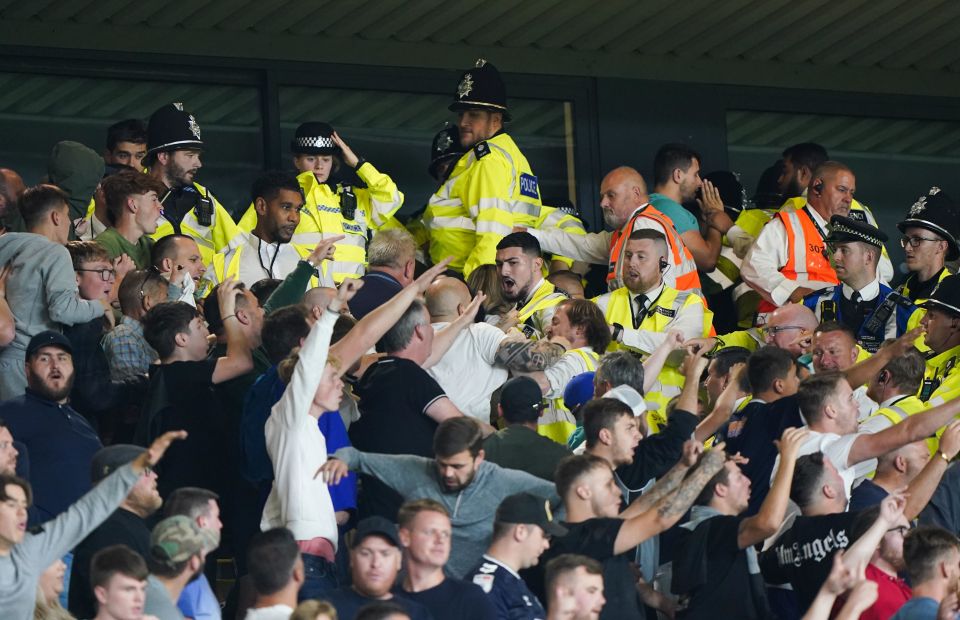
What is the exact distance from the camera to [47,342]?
9016 millimetres

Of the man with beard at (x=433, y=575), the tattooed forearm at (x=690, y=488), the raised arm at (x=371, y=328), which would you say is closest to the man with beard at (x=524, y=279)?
the raised arm at (x=371, y=328)

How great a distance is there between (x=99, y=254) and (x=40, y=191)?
1.42ft

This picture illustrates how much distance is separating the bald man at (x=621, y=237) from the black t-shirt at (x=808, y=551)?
3.56 metres

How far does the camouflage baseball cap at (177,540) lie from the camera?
7.73 meters

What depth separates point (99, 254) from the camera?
1012 centimetres

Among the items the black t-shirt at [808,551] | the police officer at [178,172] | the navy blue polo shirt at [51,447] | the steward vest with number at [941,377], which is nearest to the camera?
the black t-shirt at [808,551]

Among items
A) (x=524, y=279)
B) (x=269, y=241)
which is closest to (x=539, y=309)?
(x=524, y=279)

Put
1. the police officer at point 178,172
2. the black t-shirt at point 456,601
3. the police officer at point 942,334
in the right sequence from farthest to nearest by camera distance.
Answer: the police officer at point 178,172 < the police officer at point 942,334 < the black t-shirt at point 456,601

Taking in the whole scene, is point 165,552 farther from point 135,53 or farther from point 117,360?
point 135,53

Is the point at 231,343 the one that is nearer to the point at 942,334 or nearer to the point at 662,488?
the point at 662,488

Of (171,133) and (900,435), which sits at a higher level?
(171,133)

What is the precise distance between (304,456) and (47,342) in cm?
140

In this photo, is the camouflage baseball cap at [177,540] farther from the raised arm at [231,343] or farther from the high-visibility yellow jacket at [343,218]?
the high-visibility yellow jacket at [343,218]

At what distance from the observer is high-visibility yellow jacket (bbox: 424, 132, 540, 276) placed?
12.7 meters
